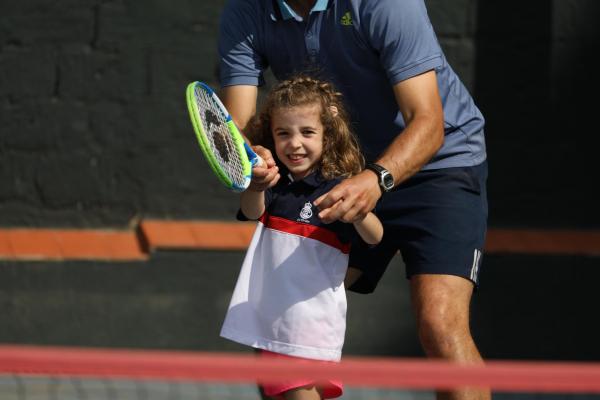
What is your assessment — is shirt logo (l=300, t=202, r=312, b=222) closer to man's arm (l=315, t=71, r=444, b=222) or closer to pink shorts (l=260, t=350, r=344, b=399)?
man's arm (l=315, t=71, r=444, b=222)

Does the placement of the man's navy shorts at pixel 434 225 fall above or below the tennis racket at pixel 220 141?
below

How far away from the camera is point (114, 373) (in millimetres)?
2420

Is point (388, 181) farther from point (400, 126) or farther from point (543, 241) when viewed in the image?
point (543, 241)

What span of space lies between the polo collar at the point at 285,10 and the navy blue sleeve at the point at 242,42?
8 cm

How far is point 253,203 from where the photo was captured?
139 inches

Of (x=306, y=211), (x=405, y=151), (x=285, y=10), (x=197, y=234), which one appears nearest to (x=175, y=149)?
(x=197, y=234)

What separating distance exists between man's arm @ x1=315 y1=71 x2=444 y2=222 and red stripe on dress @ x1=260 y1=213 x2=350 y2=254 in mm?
281

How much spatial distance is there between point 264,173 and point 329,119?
0.29m

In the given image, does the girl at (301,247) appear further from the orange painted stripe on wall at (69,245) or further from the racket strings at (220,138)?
the orange painted stripe on wall at (69,245)

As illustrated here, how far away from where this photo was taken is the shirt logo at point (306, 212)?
3.54 meters

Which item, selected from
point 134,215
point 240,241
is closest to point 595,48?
point 240,241

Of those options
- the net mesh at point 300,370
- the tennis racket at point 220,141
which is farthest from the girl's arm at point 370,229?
the net mesh at point 300,370

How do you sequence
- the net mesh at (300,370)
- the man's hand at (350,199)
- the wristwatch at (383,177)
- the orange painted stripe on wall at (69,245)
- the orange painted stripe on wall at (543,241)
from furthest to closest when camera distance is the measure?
the orange painted stripe on wall at (543,241), the orange painted stripe on wall at (69,245), the wristwatch at (383,177), the man's hand at (350,199), the net mesh at (300,370)

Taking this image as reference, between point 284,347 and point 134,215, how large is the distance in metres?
2.28
